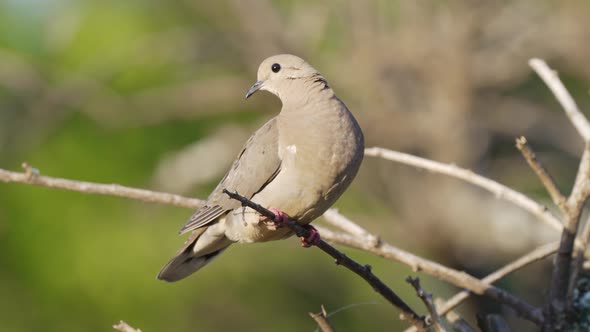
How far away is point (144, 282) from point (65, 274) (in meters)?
0.57

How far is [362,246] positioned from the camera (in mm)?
2666

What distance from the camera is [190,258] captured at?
3389 mm

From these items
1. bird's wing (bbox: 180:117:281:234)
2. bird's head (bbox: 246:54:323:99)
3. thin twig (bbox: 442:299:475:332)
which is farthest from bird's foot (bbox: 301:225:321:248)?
bird's head (bbox: 246:54:323:99)

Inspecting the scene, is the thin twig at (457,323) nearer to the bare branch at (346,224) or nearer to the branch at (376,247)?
the branch at (376,247)

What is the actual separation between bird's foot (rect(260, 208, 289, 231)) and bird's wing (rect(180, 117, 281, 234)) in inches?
Result: 8.4

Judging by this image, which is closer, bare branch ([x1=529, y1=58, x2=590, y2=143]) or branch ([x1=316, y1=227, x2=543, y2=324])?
branch ([x1=316, y1=227, x2=543, y2=324])

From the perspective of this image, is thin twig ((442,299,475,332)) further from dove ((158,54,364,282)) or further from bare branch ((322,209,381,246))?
dove ((158,54,364,282))

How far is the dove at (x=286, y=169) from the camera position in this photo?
2777 millimetres

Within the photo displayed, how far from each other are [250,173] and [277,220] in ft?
1.52

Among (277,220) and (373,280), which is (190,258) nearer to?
(277,220)

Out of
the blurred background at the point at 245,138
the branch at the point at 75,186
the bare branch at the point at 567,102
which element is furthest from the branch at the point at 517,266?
the blurred background at the point at 245,138

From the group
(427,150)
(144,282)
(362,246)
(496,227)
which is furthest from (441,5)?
(362,246)

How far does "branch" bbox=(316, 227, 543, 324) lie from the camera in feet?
8.05

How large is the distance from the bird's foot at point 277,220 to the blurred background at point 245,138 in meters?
2.80
